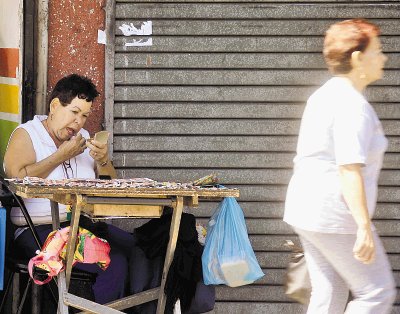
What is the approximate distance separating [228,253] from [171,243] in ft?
1.09

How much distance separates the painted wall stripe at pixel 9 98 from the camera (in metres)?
5.62

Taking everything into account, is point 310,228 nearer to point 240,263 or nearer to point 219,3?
point 240,263

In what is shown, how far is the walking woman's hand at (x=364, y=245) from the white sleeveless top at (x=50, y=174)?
2163 mm

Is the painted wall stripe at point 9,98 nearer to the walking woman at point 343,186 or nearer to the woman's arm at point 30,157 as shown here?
the woman's arm at point 30,157

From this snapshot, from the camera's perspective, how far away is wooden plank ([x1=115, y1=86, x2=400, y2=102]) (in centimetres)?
568

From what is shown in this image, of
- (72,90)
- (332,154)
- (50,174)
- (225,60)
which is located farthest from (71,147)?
(332,154)

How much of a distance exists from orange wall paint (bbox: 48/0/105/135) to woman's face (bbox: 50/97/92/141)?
59 centimetres

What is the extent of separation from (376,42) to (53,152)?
7.23ft

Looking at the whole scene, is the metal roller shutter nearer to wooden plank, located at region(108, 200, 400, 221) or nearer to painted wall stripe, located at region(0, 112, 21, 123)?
wooden plank, located at region(108, 200, 400, 221)

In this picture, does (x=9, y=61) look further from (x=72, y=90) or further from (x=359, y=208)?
(x=359, y=208)

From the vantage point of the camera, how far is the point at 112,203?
4191 millimetres

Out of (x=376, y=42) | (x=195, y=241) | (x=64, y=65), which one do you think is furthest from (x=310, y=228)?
(x=64, y=65)

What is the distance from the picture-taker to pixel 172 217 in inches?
170

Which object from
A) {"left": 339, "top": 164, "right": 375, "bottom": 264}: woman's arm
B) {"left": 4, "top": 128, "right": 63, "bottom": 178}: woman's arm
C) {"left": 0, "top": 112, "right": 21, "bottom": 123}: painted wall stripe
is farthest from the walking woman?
{"left": 0, "top": 112, "right": 21, "bottom": 123}: painted wall stripe
